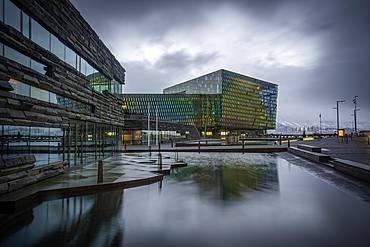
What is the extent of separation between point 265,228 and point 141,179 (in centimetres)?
630

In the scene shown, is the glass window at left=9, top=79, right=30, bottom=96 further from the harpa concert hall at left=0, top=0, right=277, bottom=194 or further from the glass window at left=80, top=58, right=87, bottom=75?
the glass window at left=80, top=58, right=87, bottom=75

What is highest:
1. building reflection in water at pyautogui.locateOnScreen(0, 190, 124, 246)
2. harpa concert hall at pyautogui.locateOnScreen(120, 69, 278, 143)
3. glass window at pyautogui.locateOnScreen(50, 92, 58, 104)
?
harpa concert hall at pyautogui.locateOnScreen(120, 69, 278, 143)

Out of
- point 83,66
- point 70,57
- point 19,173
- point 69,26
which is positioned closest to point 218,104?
point 83,66

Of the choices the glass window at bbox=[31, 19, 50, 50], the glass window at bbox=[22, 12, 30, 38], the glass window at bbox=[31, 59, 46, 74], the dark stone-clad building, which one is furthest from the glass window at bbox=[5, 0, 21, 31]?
the glass window at bbox=[31, 59, 46, 74]

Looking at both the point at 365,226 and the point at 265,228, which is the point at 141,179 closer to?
the point at 265,228

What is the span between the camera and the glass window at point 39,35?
1031 centimetres

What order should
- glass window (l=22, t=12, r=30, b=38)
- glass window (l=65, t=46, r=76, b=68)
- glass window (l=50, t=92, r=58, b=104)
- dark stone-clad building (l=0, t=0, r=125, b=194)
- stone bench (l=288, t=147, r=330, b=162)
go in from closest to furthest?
dark stone-clad building (l=0, t=0, r=125, b=194), glass window (l=22, t=12, r=30, b=38), glass window (l=50, t=92, r=58, b=104), glass window (l=65, t=46, r=76, b=68), stone bench (l=288, t=147, r=330, b=162)

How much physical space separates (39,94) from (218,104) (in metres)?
107

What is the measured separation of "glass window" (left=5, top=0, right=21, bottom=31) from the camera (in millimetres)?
8698

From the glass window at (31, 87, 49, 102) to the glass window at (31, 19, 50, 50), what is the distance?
2.03 metres

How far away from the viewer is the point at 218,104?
11519 cm

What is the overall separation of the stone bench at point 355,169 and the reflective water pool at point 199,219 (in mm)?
2512

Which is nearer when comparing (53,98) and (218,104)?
(53,98)

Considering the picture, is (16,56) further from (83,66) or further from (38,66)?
(83,66)
